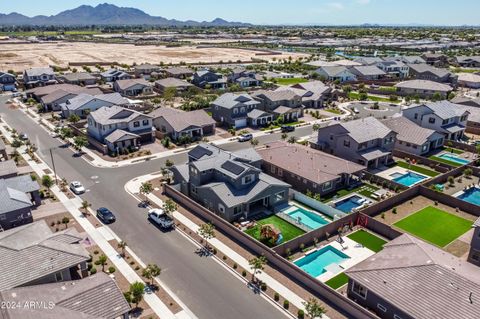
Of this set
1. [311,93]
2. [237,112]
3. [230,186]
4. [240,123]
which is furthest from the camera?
[311,93]

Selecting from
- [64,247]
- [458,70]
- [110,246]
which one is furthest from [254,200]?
[458,70]

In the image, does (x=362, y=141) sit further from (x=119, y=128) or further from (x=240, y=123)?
(x=119, y=128)

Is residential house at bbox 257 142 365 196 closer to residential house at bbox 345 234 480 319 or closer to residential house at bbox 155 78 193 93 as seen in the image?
residential house at bbox 345 234 480 319

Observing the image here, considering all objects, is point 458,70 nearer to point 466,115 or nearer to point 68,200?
point 466,115

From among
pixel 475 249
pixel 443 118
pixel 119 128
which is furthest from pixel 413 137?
pixel 119 128

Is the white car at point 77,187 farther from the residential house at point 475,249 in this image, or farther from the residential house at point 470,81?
the residential house at point 470,81

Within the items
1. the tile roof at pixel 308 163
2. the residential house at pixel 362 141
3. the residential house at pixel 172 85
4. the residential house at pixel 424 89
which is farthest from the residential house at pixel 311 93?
the tile roof at pixel 308 163
